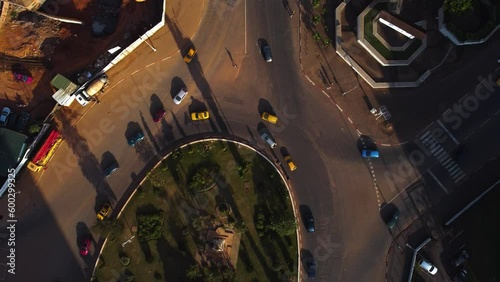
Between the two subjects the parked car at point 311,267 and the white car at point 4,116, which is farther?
the white car at point 4,116

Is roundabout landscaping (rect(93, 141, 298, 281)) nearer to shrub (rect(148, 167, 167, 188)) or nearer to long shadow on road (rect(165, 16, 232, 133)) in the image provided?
shrub (rect(148, 167, 167, 188))

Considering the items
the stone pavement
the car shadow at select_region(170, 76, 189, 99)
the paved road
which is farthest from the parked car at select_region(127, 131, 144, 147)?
the stone pavement

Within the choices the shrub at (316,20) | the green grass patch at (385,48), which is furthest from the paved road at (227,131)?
the green grass patch at (385,48)

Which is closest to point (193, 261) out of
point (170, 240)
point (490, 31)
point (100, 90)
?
point (170, 240)

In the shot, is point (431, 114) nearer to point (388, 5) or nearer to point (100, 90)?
point (388, 5)

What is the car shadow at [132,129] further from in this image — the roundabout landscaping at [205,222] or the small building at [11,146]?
the small building at [11,146]

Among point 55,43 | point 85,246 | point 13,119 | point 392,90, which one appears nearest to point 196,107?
point 55,43

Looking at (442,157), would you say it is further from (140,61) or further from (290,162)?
(140,61)
